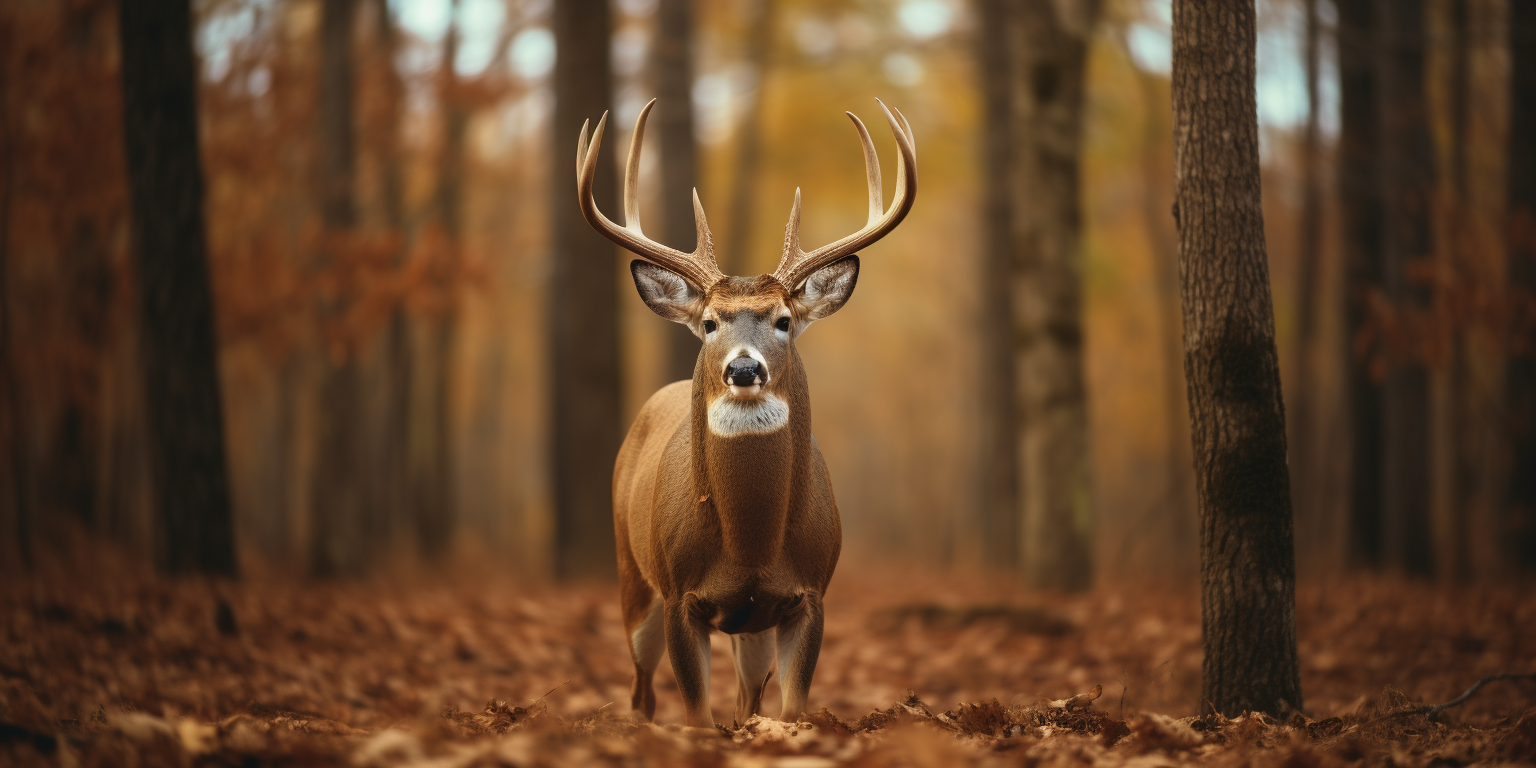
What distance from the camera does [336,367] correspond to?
46.6 ft

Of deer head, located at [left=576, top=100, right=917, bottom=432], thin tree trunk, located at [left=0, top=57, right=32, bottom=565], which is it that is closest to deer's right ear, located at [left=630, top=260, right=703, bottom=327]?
deer head, located at [left=576, top=100, right=917, bottom=432]

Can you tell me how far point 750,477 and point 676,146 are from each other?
12.1 meters

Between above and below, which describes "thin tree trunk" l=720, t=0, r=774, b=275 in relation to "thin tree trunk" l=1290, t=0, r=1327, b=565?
above

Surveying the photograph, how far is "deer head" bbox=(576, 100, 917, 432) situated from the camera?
5438mm

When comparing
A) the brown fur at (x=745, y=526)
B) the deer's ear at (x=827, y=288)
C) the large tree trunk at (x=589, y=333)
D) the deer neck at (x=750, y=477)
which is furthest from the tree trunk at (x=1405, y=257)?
the deer neck at (x=750, y=477)

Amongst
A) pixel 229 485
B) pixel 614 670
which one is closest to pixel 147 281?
pixel 229 485

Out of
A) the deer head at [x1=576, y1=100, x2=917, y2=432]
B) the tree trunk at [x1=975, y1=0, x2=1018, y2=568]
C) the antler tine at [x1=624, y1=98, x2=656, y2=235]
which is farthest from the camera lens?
the tree trunk at [x1=975, y1=0, x2=1018, y2=568]

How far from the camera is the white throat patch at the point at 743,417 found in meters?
5.33

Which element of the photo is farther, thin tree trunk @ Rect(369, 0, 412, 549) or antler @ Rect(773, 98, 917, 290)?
thin tree trunk @ Rect(369, 0, 412, 549)

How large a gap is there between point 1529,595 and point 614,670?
312 inches

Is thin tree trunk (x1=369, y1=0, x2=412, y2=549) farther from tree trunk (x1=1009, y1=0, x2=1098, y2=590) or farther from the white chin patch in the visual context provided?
the white chin patch

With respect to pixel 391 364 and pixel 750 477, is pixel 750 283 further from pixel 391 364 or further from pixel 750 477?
pixel 391 364

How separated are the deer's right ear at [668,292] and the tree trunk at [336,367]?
8.80 meters

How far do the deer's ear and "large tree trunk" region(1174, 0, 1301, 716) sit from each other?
1638 millimetres
